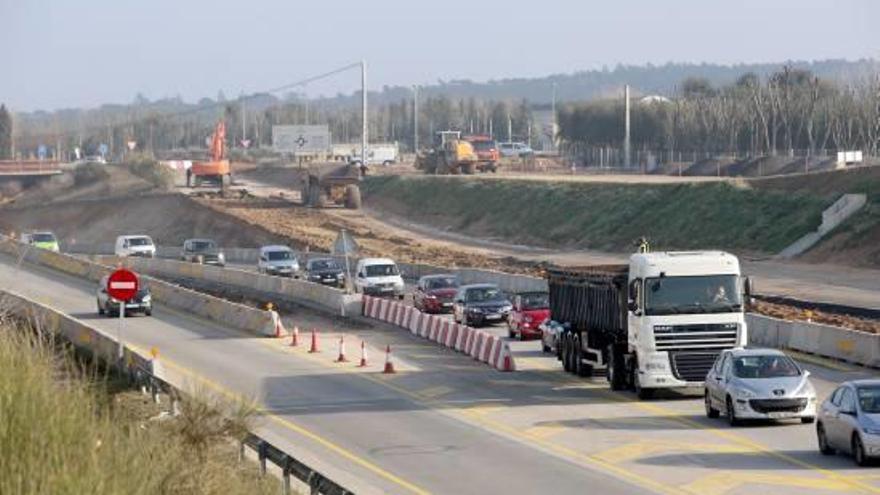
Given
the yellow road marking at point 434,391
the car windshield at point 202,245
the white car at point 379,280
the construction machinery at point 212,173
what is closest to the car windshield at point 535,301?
the yellow road marking at point 434,391

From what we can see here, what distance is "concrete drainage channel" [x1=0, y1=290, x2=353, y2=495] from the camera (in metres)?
21.2

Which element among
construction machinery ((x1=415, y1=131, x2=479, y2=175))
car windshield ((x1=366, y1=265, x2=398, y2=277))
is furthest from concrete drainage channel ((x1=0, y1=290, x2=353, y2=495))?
construction machinery ((x1=415, y1=131, x2=479, y2=175))

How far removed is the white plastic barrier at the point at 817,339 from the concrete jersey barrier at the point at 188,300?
13850mm

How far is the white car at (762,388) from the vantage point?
97.7ft

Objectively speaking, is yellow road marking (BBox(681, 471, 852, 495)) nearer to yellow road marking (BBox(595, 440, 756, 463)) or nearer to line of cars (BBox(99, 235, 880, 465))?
line of cars (BBox(99, 235, 880, 465))

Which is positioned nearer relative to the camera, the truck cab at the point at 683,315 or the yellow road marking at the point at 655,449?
the yellow road marking at the point at 655,449

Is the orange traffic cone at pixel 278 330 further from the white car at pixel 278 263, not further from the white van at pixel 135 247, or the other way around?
the white van at pixel 135 247

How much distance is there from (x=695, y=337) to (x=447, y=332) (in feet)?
44.7

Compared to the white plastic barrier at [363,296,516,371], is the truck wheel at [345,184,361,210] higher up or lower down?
lower down

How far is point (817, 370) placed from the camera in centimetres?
3897

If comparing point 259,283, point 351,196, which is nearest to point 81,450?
point 259,283

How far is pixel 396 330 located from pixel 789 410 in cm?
2284

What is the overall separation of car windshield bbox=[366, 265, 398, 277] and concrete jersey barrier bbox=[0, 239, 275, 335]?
20.1ft

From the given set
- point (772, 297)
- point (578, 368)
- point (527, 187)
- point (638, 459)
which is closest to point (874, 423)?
point (638, 459)
